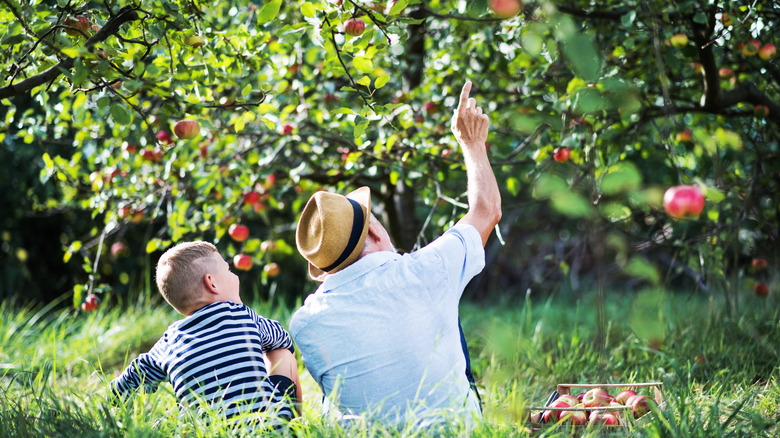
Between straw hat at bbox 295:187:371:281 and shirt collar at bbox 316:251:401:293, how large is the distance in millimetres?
37

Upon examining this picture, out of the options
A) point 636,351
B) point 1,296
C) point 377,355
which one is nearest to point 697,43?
point 636,351

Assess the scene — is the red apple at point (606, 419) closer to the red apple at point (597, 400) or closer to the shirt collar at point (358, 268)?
the red apple at point (597, 400)

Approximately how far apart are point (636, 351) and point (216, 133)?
2.19 m

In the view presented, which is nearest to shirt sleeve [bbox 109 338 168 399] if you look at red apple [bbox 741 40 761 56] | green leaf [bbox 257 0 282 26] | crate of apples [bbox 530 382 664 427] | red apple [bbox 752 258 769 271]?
green leaf [bbox 257 0 282 26]

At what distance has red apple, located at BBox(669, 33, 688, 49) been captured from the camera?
2.64 metres

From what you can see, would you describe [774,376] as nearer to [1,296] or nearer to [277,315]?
[277,315]

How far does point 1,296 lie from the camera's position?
5.98 meters

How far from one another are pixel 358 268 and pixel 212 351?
1.52ft

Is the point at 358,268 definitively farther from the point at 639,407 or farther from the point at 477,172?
the point at 639,407

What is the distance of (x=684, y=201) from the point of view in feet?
4.86

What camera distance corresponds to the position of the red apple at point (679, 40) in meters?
2.64

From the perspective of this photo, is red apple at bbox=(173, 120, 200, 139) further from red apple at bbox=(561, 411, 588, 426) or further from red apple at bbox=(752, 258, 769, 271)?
red apple at bbox=(752, 258, 769, 271)

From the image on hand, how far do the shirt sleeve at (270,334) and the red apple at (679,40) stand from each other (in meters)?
1.94

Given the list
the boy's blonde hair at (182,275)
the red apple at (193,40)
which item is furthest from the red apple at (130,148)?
the boy's blonde hair at (182,275)
